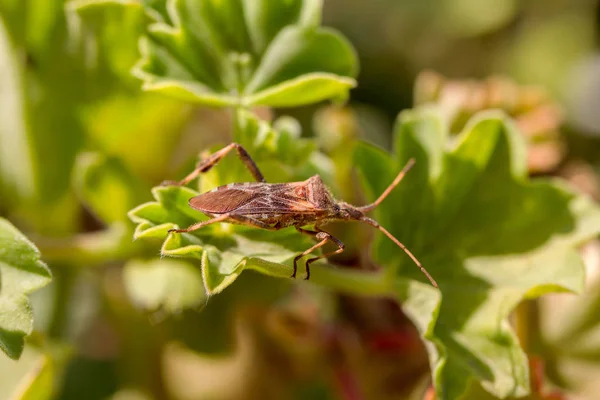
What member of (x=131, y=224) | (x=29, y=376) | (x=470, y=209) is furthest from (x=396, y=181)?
(x=29, y=376)

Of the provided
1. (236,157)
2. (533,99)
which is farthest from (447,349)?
(533,99)

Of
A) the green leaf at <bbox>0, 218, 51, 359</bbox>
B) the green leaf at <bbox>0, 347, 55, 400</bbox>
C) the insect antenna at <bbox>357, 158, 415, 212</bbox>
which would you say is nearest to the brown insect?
the insect antenna at <bbox>357, 158, 415, 212</bbox>

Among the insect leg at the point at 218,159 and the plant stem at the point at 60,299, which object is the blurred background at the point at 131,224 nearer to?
Result: the plant stem at the point at 60,299

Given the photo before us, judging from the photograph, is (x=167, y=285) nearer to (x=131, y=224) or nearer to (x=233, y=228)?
(x=131, y=224)

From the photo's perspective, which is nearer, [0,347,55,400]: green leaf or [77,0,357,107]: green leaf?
[77,0,357,107]: green leaf

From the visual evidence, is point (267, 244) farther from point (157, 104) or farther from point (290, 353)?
point (290, 353)

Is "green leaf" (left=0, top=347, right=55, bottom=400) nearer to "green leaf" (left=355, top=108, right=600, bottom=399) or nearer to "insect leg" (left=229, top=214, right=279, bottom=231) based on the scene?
"insect leg" (left=229, top=214, right=279, bottom=231)

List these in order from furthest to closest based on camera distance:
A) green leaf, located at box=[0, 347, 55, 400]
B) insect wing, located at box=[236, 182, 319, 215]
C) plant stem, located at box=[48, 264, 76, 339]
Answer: plant stem, located at box=[48, 264, 76, 339] < green leaf, located at box=[0, 347, 55, 400] < insect wing, located at box=[236, 182, 319, 215]

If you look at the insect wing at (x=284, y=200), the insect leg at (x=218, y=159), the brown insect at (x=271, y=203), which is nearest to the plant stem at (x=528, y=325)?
the brown insect at (x=271, y=203)
